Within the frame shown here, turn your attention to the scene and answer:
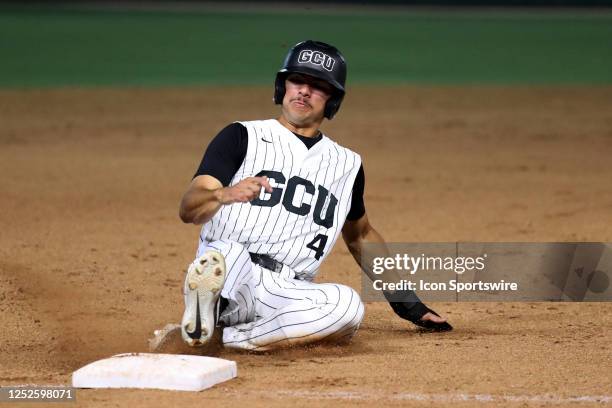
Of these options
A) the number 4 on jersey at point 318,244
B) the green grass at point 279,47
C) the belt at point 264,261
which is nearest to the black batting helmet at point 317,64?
the number 4 on jersey at point 318,244

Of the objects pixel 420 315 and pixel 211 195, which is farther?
pixel 420 315

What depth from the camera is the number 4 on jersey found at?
5.16 m

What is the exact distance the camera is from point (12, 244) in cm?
739

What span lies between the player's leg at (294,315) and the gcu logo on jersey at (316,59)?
0.93 metres

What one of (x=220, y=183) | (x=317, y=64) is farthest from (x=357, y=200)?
(x=220, y=183)

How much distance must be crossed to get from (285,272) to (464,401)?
1211 mm

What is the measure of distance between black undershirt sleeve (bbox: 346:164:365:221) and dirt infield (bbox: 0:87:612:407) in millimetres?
563

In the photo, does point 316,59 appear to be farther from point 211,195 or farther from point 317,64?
point 211,195

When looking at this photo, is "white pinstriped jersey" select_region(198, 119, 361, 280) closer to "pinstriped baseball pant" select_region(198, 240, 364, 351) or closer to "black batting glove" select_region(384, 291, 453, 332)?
"pinstriped baseball pant" select_region(198, 240, 364, 351)

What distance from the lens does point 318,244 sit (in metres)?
5.17

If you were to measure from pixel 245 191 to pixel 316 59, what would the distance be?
0.97 meters

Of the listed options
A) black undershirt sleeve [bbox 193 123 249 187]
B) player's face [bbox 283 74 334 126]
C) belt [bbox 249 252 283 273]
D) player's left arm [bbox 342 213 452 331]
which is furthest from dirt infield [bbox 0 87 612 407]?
player's face [bbox 283 74 334 126]

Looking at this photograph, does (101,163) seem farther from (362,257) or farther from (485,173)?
(362,257)

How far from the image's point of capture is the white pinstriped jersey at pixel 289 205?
5.06 meters
